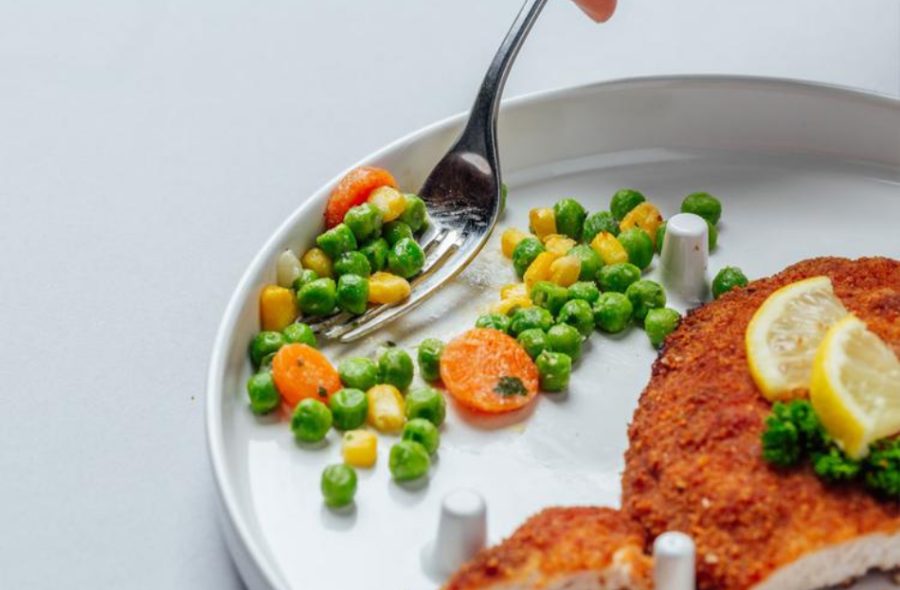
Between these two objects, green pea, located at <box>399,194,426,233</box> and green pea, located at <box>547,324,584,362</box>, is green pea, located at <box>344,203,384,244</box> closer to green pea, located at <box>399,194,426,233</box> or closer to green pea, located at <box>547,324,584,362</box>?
green pea, located at <box>399,194,426,233</box>

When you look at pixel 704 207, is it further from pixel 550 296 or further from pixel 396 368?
pixel 396 368

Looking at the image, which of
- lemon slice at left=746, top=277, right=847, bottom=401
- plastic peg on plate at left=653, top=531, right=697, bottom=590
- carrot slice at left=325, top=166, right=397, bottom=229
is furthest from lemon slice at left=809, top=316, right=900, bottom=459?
carrot slice at left=325, top=166, right=397, bottom=229

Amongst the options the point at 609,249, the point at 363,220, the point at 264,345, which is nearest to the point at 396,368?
the point at 264,345

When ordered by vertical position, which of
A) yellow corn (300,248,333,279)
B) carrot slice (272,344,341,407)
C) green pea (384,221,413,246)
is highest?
green pea (384,221,413,246)

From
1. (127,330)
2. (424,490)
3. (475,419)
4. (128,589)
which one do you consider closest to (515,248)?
(475,419)

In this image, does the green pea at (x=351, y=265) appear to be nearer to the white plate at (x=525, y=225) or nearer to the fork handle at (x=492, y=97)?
the white plate at (x=525, y=225)
